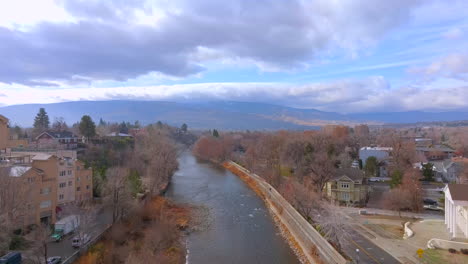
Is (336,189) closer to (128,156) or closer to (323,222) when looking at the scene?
(323,222)

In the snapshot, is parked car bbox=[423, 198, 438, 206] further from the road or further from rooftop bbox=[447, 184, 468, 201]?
the road

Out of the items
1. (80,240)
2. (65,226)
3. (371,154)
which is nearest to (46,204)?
(65,226)

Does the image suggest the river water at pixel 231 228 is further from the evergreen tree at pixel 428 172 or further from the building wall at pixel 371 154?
the evergreen tree at pixel 428 172

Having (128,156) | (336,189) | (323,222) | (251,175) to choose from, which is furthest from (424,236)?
(128,156)

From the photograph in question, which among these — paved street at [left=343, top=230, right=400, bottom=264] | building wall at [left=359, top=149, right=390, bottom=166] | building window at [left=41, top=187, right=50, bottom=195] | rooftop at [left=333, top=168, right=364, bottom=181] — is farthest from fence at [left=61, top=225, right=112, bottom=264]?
building wall at [left=359, top=149, right=390, bottom=166]

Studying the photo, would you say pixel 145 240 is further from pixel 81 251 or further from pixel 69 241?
pixel 69 241
